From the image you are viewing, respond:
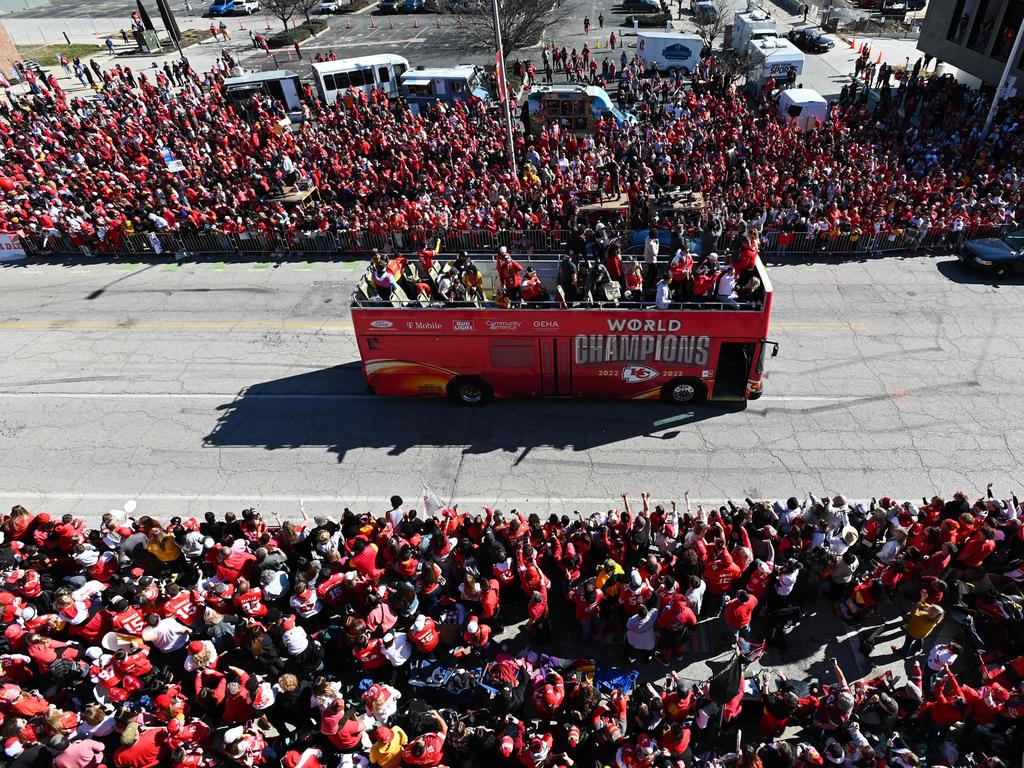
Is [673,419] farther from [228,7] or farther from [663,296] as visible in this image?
[228,7]

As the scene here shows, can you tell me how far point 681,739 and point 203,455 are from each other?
11.7 meters

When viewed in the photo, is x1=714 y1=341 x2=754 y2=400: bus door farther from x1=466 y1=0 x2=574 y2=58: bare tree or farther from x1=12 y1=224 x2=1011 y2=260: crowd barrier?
x1=466 y1=0 x2=574 y2=58: bare tree

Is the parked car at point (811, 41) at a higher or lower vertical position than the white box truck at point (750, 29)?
lower

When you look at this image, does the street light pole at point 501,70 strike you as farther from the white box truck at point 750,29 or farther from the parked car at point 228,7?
the parked car at point 228,7

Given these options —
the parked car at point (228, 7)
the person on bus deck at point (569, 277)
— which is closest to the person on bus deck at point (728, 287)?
the person on bus deck at point (569, 277)

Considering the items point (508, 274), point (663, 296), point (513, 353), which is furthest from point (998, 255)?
point (513, 353)

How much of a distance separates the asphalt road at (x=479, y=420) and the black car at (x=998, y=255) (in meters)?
0.53

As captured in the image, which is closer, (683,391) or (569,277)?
(569,277)

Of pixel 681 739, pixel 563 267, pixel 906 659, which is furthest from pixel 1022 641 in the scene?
pixel 563 267

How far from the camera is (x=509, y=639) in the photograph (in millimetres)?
9703

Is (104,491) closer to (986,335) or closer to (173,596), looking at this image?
(173,596)

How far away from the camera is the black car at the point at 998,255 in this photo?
59.9 ft

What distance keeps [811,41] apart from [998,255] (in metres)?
32.6

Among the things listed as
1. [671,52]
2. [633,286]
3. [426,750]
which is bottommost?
[671,52]
